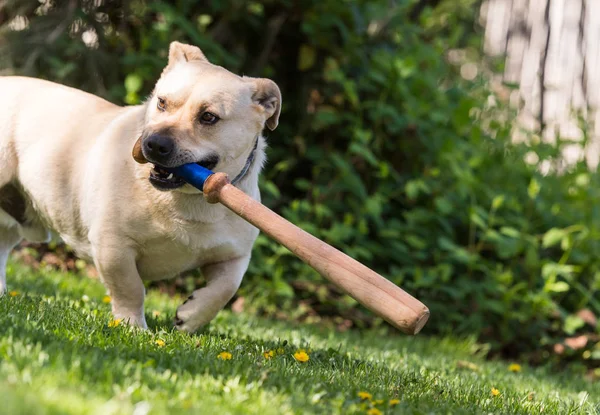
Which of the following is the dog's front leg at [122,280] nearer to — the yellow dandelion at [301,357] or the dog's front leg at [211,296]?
the dog's front leg at [211,296]

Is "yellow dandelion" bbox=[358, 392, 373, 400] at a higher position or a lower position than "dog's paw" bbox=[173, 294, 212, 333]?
higher

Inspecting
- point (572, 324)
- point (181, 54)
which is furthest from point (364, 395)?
point (572, 324)

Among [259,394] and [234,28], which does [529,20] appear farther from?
[259,394]

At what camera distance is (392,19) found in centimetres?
718

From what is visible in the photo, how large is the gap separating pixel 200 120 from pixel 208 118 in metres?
0.04

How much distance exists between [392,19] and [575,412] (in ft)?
14.8

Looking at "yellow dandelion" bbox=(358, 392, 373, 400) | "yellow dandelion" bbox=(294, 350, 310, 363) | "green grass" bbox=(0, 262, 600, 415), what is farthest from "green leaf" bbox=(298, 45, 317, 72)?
"yellow dandelion" bbox=(358, 392, 373, 400)

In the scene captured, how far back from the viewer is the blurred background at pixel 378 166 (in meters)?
6.33

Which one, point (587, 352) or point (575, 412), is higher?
point (575, 412)

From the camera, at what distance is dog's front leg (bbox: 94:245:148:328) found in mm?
3756

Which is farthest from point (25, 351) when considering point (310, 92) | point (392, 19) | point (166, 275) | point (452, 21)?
point (452, 21)

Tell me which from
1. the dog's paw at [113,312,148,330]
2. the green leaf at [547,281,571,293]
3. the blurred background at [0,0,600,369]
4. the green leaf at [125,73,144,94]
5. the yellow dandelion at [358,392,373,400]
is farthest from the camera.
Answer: the blurred background at [0,0,600,369]

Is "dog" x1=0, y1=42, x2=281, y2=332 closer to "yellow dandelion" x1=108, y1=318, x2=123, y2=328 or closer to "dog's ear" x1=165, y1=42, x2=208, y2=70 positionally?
"dog's ear" x1=165, y1=42, x2=208, y2=70

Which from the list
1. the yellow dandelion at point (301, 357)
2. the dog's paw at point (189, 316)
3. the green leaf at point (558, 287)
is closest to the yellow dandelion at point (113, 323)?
the dog's paw at point (189, 316)
